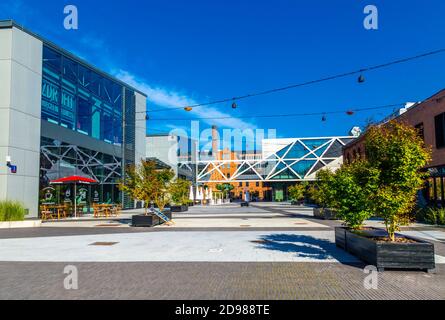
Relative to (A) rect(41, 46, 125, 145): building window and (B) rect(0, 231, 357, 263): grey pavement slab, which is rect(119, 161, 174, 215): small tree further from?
(A) rect(41, 46, 125, 145): building window

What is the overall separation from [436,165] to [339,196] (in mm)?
14179

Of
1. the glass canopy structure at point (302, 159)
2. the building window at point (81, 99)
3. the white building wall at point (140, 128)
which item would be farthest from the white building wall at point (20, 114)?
the glass canopy structure at point (302, 159)

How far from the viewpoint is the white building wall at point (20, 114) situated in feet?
71.8

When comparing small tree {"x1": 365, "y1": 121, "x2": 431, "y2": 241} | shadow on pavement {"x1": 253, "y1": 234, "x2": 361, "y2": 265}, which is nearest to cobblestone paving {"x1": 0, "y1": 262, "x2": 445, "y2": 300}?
shadow on pavement {"x1": 253, "y1": 234, "x2": 361, "y2": 265}

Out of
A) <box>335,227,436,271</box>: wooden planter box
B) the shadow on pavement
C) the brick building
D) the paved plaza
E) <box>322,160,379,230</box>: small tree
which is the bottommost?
the shadow on pavement

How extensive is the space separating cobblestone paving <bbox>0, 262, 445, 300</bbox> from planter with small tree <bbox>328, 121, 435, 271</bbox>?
13.8 inches

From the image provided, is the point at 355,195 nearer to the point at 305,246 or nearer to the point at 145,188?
the point at 305,246

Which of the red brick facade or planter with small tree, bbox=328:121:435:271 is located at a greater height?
the red brick facade

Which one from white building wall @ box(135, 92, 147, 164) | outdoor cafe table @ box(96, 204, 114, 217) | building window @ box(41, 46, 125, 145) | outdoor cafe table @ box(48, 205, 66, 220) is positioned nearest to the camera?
outdoor cafe table @ box(48, 205, 66, 220)

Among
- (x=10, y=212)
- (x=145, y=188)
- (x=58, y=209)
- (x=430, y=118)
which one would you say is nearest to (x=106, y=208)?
(x=58, y=209)

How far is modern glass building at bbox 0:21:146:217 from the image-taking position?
73.0ft
